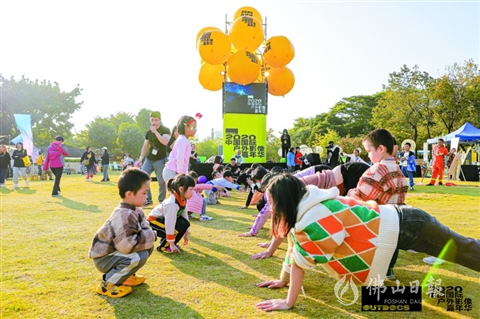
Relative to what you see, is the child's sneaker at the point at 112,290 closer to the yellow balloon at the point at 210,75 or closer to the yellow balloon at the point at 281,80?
the yellow balloon at the point at 210,75

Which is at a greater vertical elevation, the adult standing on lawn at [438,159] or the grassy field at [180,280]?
the adult standing on lawn at [438,159]

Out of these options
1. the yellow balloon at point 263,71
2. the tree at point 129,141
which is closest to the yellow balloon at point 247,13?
the yellow balloon at point 263,71

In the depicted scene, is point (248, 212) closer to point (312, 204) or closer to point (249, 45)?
point (312, 204)

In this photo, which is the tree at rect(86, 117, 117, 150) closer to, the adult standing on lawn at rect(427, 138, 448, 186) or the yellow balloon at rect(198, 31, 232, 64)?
the yellow balloon at rect(198, 31, 232, 64)

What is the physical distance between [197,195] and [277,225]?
3.72 meters

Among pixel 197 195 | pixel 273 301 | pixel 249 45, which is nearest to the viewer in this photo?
pixel 273 301

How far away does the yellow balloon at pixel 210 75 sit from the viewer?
14.7 m

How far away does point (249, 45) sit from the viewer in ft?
45.5

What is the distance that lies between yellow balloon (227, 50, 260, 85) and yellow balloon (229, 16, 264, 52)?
1.04ft

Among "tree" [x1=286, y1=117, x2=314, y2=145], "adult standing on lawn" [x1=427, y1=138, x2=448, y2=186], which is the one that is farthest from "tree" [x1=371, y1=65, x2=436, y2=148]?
"adult standing on lawn" [x1=427, y1=138, x2=448, y2=186]

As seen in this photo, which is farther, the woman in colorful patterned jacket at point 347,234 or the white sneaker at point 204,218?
the white sneaker at point 204,218

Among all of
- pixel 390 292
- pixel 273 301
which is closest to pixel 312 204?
pixel 273 301

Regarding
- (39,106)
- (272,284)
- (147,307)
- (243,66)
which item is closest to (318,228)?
(272,284)

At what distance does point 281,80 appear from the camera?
1534cm
